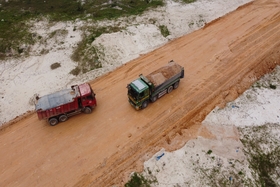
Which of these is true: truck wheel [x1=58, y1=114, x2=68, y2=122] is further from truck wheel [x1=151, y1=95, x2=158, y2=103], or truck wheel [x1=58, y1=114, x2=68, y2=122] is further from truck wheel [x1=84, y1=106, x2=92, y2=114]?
truck wheel [x1=151, y1=95, x2=158, y2=103]

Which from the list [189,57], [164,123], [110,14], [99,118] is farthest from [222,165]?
[110,14]

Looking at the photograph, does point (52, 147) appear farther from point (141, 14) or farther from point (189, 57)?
point (141, 14)

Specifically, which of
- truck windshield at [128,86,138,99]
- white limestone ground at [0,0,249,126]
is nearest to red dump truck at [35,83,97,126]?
truck windshield at [128,86,138,99]

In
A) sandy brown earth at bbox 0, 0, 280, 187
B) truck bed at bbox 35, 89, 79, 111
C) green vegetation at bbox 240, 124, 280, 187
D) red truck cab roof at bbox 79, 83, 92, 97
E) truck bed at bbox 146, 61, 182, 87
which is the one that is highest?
truck bed at bbox 146, 61, 182, 87

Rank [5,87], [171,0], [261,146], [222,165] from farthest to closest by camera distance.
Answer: [171,0]
[5,87]
[261,146]
[222,165]

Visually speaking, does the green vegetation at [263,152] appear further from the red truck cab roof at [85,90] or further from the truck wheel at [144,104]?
the red truck cab roof at [85,90]

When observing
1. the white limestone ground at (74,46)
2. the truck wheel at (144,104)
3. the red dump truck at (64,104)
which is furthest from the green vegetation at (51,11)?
the truck wheel at (144,104)
